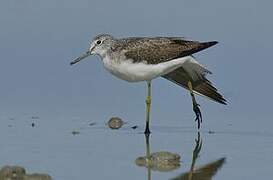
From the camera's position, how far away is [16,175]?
8.65 metres

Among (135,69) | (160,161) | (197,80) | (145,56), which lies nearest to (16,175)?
(160,161)

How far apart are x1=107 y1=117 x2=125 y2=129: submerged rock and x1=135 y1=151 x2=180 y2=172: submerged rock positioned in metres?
2.10

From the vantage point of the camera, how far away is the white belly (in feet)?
39.1

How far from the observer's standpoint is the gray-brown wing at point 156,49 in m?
12.1

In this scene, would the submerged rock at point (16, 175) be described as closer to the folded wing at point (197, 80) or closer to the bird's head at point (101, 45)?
the bird's head at point (101, 45)

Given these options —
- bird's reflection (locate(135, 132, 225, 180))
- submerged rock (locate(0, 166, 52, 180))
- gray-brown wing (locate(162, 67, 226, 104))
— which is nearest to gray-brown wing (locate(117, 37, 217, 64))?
gray-brown wing (locate(162, 67, 226, 104))

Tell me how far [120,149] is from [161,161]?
3.14ft

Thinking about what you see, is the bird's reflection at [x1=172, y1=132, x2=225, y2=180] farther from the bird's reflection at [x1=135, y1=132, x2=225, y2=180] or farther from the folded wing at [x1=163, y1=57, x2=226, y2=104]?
the folded wing at [x1=163, y1=57, x2=226, y2=104]

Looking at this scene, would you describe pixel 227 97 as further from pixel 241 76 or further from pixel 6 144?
pixel 6 144

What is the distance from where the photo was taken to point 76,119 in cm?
1212

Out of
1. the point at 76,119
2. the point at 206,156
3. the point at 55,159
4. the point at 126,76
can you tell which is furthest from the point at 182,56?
the point at 55,159

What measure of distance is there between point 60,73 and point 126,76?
245cm

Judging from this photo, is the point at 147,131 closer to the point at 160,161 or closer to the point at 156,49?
the point at 156,49

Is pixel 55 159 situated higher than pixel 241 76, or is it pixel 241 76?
pixel 241 76
